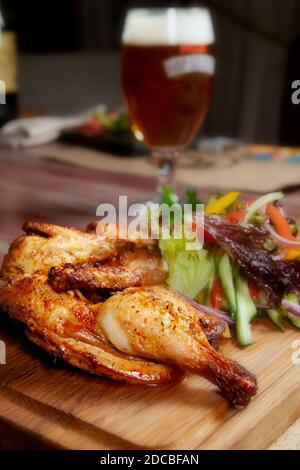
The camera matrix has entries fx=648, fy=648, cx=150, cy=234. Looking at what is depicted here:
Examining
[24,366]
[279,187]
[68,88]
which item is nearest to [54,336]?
[24,366]

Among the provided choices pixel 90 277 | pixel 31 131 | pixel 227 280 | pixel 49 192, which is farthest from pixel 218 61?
pixel 90 277

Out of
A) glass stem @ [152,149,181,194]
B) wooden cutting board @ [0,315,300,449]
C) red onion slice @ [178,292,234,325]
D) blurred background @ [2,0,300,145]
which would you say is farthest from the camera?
blurred background @ [2,0,300,145]

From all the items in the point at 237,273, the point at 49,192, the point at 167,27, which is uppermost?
the point at 167,27

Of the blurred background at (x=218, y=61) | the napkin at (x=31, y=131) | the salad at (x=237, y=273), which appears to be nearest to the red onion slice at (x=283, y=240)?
the salad at (x=237, y=273)

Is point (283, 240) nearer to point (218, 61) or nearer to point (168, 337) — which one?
point (168, 337)

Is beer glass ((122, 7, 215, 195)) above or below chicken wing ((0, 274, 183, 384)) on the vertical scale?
above

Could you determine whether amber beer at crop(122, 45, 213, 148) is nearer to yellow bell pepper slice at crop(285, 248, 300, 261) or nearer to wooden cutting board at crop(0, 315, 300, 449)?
yellow bell pepper slice at crop(285, 248, 300, 261)

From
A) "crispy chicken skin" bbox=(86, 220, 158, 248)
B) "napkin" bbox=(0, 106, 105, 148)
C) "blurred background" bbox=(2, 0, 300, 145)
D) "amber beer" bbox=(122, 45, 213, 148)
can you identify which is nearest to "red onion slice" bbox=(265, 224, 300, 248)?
"crispy chicken skin" bbox=(86, 220, 158, 248)
